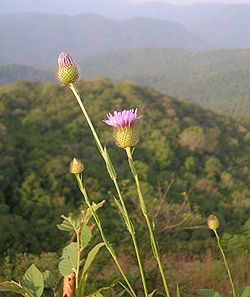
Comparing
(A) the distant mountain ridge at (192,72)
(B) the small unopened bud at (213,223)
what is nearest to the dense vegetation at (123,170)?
(B) the small unopened bud at (213,223)

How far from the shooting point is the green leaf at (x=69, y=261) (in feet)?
2.97

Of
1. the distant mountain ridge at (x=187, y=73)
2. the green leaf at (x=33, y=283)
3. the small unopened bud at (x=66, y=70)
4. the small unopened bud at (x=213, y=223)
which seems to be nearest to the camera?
the green leaf at (x=33, y=283)

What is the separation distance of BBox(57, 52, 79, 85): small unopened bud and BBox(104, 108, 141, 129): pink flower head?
0.13 meters

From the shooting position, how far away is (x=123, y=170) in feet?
74.1

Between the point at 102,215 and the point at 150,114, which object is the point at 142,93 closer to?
the point at 150,114

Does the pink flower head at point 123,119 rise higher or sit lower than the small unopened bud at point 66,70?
lower

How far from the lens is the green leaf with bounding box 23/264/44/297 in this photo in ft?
2.83

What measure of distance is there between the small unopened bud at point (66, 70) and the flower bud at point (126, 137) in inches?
6.5

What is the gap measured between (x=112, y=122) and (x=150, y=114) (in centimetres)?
3220

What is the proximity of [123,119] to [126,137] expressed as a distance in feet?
0.31

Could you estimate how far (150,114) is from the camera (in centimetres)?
3309

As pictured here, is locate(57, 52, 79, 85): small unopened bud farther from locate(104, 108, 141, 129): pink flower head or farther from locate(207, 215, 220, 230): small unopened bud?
locate(207, 215, 220, 230): small unopened bud

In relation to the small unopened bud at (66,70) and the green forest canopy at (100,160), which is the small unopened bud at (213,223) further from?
the green forest canopy at (100,160)

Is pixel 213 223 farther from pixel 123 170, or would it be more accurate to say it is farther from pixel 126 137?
pixel 123 170
